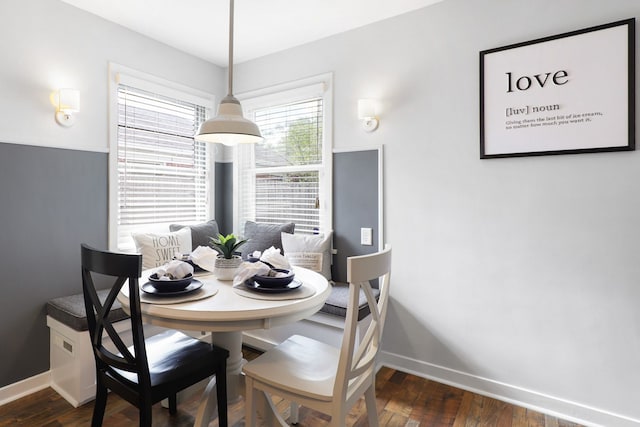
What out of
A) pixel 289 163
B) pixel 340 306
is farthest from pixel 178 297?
pixel 289 163

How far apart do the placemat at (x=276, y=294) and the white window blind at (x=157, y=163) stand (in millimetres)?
1690

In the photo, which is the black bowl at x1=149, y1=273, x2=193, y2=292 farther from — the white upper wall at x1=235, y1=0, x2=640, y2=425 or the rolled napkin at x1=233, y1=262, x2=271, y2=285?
the white upper wall at x1=235, y1=0, x2=640, y2=425

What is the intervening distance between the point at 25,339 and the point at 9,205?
856 millimetres

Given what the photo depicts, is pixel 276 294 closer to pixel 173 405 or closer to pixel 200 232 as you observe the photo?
pixel 173 405

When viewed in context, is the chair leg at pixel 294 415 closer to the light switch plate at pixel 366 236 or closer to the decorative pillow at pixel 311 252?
the decorative pillow at pixel 311 252

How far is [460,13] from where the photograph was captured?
2.30 meters

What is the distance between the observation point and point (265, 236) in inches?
118

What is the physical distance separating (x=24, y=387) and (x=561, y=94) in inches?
146

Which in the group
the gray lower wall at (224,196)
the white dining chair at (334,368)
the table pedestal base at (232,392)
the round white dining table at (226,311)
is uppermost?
the gray lower wall at (224,196)

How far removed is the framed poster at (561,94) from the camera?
6.01 ft

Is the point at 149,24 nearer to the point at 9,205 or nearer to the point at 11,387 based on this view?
the point at 9,205

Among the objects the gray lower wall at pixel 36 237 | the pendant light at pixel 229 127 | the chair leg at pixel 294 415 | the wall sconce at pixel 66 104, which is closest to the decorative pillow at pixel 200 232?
the gray lower wall at pixel 36 237

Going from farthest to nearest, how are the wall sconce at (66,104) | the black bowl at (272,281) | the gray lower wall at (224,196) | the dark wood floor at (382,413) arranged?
the gray lower wall at (224,196)
the wall sconce at (66,104)
the dark wood floor at (382,413)
the black bowl at (272,281)

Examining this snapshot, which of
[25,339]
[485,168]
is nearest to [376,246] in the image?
[485,168]
